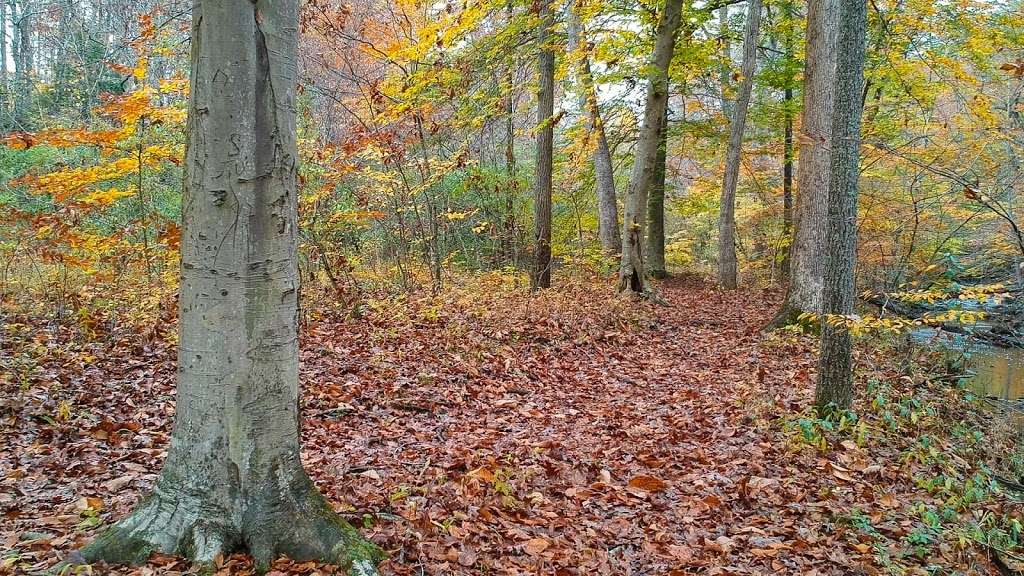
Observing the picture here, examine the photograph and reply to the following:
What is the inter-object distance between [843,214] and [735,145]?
9339mm

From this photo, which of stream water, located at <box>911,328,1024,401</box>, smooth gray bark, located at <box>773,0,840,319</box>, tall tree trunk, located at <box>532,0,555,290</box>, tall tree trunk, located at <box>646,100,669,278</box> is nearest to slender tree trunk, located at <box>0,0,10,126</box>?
tall tree trunk, located at <box>532,0,555,290</box>

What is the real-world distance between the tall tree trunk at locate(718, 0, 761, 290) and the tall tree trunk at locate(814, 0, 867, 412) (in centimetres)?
883

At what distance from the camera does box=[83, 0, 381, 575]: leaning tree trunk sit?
242cm

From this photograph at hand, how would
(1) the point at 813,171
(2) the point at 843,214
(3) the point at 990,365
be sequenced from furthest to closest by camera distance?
(3) the point at 990,365 < (1) the point at 813,171 < (2) the point at 843,214

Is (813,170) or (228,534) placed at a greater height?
(813,170)

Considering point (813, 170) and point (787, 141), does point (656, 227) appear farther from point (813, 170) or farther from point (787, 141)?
point (813, 170)

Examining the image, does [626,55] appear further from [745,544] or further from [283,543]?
[283,543]

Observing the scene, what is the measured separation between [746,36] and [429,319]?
10.0 metres

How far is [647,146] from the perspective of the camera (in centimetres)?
1020

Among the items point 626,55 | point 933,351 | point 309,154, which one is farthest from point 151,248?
point 933,351

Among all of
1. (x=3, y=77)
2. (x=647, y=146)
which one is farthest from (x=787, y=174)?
(x=3, y=77)

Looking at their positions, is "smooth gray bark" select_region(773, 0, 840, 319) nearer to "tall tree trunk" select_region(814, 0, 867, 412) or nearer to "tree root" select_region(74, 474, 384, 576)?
"tall tree trunk" select_region(814, 0, 867, 412)

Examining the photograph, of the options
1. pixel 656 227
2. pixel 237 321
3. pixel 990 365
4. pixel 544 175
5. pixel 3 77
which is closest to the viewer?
pixel 237 321

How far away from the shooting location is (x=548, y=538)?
3488 millimetres
